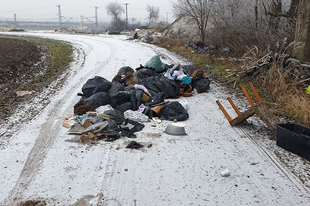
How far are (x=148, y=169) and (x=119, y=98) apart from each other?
111 inches

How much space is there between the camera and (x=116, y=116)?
5848mm

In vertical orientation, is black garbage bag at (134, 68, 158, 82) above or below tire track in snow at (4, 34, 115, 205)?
above

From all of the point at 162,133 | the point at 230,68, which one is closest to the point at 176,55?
the point at 230,68

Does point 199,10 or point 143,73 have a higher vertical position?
point 199,10

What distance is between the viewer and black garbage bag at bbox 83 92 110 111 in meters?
6.48

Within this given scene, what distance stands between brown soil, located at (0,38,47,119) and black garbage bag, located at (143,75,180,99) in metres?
3.09

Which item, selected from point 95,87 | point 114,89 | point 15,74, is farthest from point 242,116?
point 15,74

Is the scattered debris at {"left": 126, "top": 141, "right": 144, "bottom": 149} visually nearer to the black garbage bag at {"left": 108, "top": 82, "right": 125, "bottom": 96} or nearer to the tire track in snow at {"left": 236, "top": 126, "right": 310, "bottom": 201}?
the tire track in snow at {"left": 236, "top": 126, "right": 310, "bottom": 201}

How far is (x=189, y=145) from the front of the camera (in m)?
4.93

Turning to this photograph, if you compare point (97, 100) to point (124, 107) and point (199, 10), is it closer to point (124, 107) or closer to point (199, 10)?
point (124, 107)

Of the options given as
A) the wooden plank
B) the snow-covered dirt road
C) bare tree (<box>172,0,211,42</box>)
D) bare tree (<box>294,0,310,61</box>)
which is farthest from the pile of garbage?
bare tree (<box>172,0,211,42</box>)

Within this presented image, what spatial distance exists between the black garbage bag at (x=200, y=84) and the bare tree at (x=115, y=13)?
4830cm

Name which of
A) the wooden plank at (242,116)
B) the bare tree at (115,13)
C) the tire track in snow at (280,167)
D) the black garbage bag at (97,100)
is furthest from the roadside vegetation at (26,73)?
the bare tree at (115,13)

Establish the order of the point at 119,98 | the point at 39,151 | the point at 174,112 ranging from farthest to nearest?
the point at 119,98, the point at 174,112, the point at 39,151
